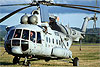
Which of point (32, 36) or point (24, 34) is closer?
point (24, 34)

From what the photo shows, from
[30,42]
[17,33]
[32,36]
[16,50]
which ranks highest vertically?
[17,33]

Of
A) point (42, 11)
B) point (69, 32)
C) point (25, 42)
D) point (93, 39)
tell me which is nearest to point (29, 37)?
point (25, 42)

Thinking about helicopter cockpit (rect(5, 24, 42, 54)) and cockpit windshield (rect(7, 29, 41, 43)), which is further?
cockpit windshield (rect(7, 29, 41, 43))

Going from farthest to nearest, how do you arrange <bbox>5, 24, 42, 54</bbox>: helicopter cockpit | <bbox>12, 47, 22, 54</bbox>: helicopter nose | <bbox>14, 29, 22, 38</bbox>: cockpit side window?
<bbox>14, 29, 22, 38</bbox>: cockpit side window → <bbox>5, 24, 42, 54</bbox>: helicopter cockpit → <bbox>12, 47, 22, 54</bbox>: helicopter nose

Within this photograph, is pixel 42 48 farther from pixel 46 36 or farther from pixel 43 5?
pixel 43 5

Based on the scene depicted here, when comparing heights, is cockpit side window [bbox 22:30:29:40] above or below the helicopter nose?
above

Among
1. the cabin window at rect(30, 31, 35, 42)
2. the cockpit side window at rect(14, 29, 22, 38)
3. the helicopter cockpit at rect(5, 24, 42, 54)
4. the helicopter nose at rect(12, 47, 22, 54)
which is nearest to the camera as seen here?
the helicopter nose at rect(12, 47, 22, 54)

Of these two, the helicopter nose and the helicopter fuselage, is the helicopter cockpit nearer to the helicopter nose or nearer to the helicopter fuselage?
the helicopter fuselage

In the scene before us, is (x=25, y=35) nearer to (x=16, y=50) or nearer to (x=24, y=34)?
(x=24, y=34)

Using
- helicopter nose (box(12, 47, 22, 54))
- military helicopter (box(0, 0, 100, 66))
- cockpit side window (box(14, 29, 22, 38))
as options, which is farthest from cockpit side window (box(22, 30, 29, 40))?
helicopter nose (box(12, 47, 22, 54))

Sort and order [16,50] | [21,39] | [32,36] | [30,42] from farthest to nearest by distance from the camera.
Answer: [32,36] → [30,42] → [21,39] → [16,50]

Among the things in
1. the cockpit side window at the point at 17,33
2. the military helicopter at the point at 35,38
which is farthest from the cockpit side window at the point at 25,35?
the cockpit side window at the point at 17,33

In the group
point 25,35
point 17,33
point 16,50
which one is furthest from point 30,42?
point 16,50

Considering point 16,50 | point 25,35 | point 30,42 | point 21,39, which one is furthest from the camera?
point 25,35
